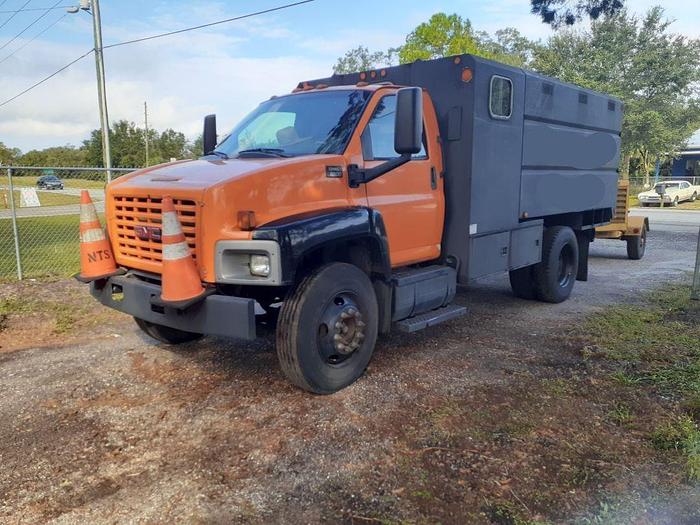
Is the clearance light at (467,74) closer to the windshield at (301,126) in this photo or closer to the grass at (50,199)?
the windshield at (301,126)

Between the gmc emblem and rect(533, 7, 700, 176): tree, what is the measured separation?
118ft

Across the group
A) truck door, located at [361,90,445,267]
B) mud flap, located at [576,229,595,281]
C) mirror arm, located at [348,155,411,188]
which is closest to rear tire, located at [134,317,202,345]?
truck door, located at [361,90,445,267]

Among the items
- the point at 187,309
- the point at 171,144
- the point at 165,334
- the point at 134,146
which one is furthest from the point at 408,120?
the point at 171,144

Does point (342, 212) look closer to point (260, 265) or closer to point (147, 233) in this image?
point (260, 265)

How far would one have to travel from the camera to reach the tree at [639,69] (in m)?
35.6

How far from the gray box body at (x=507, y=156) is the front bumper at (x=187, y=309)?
2.57 meters

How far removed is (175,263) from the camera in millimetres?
3787

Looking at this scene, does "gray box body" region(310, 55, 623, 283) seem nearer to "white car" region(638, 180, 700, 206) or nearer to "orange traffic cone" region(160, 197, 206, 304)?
"orange traffic cone" region(160, 197, 206, 304)

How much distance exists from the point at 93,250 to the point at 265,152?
160 centimetres

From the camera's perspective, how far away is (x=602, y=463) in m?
3.41

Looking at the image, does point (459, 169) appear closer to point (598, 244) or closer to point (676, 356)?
point (676, 356)

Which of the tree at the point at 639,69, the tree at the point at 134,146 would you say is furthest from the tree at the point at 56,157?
the tree at the point at 639,69

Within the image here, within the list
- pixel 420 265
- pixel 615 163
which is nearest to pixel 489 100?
pixel 420 265

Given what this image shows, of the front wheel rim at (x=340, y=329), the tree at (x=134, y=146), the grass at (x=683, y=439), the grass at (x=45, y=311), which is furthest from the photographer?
the tree at (x=134, y=146)
